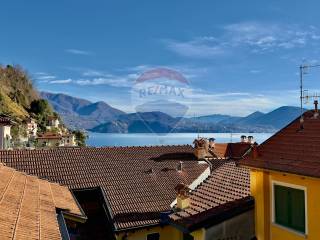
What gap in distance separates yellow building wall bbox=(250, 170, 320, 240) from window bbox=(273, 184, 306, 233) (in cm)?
17

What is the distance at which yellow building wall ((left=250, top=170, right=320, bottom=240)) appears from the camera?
862cm

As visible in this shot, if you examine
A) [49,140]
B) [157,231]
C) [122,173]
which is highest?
[49,140]

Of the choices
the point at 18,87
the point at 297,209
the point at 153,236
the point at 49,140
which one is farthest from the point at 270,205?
the point at 18,87

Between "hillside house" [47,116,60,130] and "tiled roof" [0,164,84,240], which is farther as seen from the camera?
"hillside house" [47,116,60,130]

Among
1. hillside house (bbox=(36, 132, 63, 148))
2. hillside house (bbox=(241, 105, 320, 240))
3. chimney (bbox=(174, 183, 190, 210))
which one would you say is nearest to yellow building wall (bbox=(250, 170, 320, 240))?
hillside house (bbox=(241, 105, 320, 240))

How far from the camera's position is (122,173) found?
20.5 metres

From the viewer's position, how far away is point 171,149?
2556 centimetres

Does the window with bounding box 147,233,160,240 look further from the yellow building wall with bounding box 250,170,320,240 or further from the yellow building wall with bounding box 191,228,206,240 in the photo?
the yellow building wall with bounding box 250,170,320,240

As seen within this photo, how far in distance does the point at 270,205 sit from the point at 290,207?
802 mm

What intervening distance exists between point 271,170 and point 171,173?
12.4 metres

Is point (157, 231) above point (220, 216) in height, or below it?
below

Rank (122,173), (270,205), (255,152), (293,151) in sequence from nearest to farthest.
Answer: (293,151)
(270,205)
(255,152)
(122,173)

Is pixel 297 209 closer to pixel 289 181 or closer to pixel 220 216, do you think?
pixel 289 181

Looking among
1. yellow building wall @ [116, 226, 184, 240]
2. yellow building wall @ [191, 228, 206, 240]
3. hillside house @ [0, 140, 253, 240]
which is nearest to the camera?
yellow building wall @ [191, 228, 206, 240]
